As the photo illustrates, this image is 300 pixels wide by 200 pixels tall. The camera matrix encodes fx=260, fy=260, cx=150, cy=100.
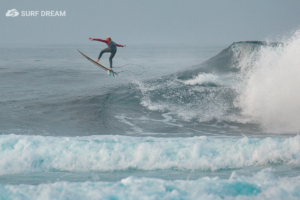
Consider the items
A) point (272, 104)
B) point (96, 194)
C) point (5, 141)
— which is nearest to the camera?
point (96, 194)

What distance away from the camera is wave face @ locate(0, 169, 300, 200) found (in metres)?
3.91

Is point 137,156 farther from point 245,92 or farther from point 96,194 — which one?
point 245,92

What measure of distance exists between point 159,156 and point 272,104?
643 cm

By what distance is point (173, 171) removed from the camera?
5.18 m

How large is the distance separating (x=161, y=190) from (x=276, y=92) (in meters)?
8.36

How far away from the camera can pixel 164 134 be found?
830 centimetres

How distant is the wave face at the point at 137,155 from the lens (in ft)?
17.6

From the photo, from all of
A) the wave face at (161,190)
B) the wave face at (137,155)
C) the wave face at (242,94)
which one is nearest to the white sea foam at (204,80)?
the wave face at (242,94)

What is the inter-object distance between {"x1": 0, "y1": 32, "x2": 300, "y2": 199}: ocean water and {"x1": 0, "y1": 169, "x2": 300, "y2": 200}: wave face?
15 millimetres

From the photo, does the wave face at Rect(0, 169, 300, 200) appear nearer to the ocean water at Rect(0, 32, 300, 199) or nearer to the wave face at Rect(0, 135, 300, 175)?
the ocean water at Rect(0, 32, 300, 199)

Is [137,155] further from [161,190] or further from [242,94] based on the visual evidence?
[242,94]

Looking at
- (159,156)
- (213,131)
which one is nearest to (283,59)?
(213,131)

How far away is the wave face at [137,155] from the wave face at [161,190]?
44.0 inches

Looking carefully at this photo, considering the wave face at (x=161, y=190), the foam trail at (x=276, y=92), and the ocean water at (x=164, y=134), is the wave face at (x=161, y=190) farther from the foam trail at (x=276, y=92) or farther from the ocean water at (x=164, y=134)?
the foam trail at (x=276, y=92)
